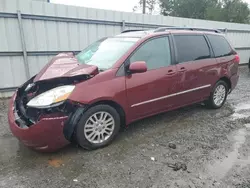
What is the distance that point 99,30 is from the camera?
22.3 ft

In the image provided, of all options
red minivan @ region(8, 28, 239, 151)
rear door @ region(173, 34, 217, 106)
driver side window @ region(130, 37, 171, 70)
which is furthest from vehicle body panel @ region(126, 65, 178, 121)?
rear door @ region(173, 34, 217, 106)

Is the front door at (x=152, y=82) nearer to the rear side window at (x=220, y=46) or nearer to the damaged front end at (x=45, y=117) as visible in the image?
the damaged front end at (x=45, y=117)

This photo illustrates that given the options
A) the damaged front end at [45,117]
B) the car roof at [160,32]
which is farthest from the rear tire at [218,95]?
the damaged front end at [45,117]

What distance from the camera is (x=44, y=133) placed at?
270 cm

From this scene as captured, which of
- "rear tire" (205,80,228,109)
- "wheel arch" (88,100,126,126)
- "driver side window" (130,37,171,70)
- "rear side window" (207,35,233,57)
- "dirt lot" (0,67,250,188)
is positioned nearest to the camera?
"dirt lot" (0,67,250,188)

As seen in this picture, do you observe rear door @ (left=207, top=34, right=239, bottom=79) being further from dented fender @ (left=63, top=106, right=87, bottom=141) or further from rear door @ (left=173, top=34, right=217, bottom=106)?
dented fender @ (left=63, top=106, right=87, bottom=141)

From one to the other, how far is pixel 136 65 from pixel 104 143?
49.5 inches

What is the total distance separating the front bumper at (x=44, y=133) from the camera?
2.67 m

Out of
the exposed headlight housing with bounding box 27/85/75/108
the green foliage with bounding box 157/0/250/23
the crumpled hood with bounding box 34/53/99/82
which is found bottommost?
the exposed headlight housing with bounding box 27/85/75/108

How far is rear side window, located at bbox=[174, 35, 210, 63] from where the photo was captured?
397 cm

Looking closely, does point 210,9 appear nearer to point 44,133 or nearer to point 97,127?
point 97,127

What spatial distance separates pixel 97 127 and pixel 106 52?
1310 millimetres

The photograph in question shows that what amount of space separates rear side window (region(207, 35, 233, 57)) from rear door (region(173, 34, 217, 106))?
0.62 feet

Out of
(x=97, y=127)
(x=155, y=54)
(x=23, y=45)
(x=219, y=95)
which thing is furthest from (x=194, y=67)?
(x=23, y=45)
